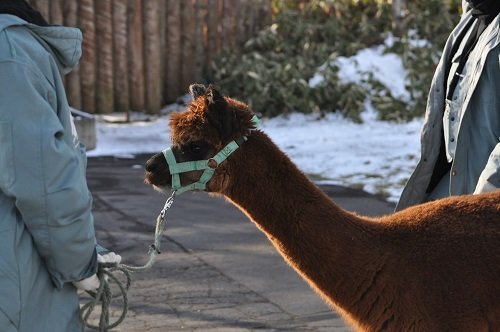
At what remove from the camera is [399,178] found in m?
9.51

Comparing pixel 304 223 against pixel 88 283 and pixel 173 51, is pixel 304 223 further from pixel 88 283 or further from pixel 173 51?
pixel 173 51

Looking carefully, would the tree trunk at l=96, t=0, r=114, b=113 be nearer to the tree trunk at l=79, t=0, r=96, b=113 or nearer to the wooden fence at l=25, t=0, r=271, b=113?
the wooden fence at l=25, t=0, r=271, b=113

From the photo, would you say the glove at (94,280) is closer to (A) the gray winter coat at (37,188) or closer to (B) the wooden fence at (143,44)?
(A) the gray winter coat at (37,188)

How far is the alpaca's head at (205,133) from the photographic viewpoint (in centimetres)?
335

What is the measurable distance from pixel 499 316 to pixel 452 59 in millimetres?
1497

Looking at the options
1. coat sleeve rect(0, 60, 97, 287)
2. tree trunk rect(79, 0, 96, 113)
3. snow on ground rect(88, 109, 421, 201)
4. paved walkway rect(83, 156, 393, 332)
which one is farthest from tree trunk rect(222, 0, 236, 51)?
coat sleeve rect(0, 60, 97, 287)

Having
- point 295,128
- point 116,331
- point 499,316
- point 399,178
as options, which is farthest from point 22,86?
point 295,128

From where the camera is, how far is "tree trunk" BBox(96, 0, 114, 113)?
41.9ft

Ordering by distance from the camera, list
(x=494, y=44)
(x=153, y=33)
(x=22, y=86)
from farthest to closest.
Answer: (x=153, y=33) < (x=494, y=44) < (x=22, y=86)

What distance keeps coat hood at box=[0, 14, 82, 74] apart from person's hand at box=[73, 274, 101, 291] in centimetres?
69

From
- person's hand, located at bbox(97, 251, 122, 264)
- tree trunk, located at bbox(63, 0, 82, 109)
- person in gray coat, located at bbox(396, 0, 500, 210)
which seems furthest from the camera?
tree trunk, located at bbox(63, 0, 82, 109)

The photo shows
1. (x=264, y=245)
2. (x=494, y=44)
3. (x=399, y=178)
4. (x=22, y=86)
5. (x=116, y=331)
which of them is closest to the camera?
(x=22, y=86)

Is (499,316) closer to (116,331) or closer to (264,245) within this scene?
(116,331)

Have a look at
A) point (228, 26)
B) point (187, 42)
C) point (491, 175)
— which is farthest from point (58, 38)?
point (228, 26)
